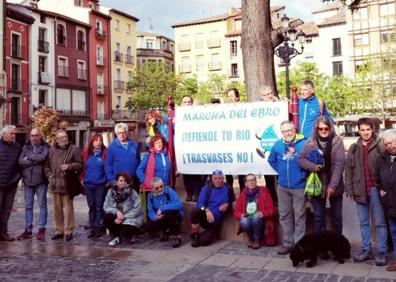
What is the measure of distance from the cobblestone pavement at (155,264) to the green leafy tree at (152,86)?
45424mm

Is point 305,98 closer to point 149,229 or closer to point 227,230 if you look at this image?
point 227,230

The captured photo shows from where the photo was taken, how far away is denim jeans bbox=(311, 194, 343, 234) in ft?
23.7

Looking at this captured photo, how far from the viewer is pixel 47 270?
6.92m

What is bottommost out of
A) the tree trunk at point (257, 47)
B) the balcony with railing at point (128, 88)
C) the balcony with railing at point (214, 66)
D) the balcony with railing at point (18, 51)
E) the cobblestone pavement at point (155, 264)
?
the cobblestone pavement at point (155, 264)

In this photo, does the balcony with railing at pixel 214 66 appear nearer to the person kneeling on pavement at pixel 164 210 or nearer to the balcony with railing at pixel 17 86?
the balcony with railing at pixel 17 86

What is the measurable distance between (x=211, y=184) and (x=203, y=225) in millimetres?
643

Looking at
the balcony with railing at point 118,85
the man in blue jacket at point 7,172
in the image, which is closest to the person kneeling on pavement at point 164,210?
the man in blue jacket at point 7,172

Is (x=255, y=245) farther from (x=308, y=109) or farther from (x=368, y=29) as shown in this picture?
(x=368, y=29)

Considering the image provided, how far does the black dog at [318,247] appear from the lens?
21.8ft

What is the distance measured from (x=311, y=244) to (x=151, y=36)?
72289 mm

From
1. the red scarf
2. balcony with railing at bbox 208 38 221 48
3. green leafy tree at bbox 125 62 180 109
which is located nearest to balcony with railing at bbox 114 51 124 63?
green leafy tree at bbox 125 62 180 109

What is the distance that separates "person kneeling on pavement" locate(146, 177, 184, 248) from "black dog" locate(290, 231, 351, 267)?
2.18 metres

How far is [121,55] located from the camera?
59.8 metres

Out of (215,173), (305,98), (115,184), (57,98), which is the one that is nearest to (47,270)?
(115,184)
